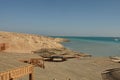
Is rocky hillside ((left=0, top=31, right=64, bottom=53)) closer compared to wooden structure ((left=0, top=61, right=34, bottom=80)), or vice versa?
wooden structure ((left=0, top=61, right=34, bottom=80))

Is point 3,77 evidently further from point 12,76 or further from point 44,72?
point 44,72

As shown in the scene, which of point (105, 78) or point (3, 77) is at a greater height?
point (3, 77)

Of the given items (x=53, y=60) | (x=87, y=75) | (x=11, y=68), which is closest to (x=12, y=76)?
(x=11, y=68)

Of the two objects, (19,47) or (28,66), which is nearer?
(28,66)

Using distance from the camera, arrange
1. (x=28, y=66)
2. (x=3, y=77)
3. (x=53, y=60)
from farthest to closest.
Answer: (x=53, y=60), (x=28, y=66), (x=3, y=77)

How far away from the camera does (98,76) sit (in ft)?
110

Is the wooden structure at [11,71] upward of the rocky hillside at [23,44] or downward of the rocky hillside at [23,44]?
upward

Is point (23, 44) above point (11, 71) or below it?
below

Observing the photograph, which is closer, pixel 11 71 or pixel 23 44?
pixel 11 71

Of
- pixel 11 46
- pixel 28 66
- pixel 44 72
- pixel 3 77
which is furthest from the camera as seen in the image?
pixel 11 46

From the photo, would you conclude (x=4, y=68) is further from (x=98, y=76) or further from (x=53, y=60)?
(x=53, y=60)

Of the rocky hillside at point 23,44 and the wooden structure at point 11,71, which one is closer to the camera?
the wooden structure at point 11,71

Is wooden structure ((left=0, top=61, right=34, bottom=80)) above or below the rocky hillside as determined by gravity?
above

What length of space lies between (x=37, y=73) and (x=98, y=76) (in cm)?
884
